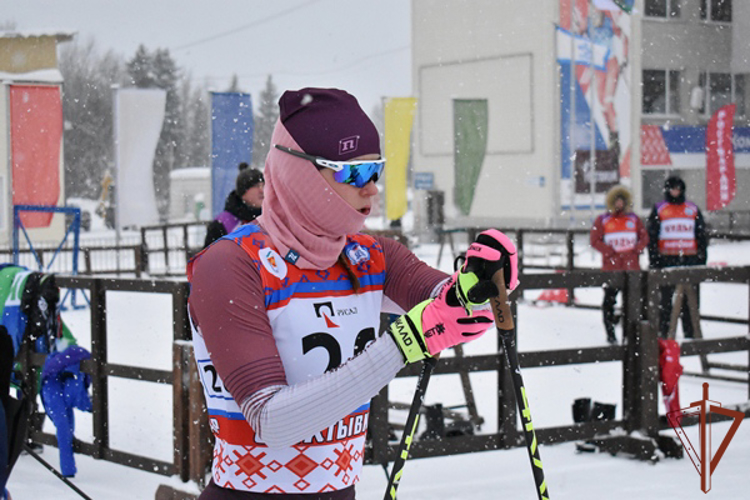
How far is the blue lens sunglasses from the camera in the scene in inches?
86.3

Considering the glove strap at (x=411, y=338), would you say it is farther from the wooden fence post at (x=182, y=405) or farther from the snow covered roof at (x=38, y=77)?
the snow covered roof at (x=38, y=77)

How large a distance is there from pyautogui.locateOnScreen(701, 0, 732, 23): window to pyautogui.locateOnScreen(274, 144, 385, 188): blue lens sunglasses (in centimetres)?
3742

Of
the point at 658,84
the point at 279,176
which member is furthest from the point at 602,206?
the point at 279,176

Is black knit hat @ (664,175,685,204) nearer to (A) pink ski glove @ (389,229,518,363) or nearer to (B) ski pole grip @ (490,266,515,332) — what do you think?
(B) ski pole grip @ (490,266,515,332)

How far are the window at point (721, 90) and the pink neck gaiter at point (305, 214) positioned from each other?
3676cm

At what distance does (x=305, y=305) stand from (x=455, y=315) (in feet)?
1.41

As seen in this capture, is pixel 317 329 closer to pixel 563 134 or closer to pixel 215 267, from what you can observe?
pixel 215 267

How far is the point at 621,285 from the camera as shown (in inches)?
248

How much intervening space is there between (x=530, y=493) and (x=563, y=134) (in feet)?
92.8

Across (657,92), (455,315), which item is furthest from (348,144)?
(657,92)

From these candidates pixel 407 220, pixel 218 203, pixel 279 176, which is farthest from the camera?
pixel 407 220

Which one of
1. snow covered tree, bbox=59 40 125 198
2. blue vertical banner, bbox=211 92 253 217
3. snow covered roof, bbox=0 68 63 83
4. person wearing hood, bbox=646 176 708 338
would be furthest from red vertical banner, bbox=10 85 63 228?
snow covered tree, bbox=59 40 125 198

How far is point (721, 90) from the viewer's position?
3706 cm

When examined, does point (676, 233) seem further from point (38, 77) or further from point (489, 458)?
point (38, 77)
